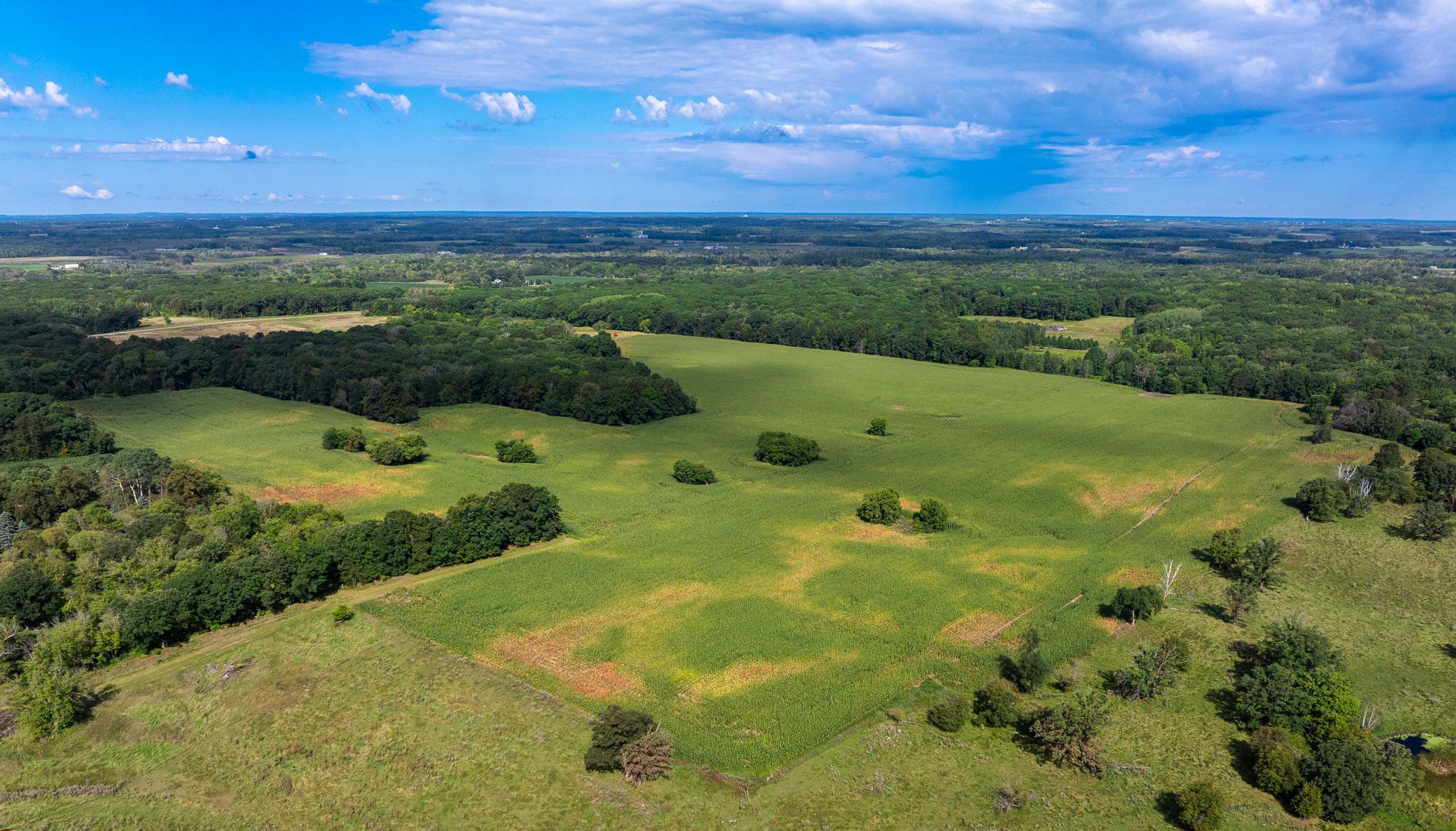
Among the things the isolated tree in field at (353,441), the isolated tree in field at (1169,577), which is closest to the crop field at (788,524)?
the isolated tree in field at (1169,577)

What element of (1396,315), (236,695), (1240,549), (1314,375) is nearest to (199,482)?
(236,695)

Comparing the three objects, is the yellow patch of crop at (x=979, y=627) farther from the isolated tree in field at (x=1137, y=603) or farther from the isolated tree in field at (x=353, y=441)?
the isolated tree in field at (x=353, y=441)

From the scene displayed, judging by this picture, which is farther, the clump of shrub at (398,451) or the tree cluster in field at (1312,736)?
the clump of shrub at (398,451)

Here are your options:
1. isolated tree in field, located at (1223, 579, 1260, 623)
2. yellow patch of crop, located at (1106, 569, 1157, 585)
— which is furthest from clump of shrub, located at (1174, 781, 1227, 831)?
yellow patch of crop, located at (1106, 569, 1157, 585)

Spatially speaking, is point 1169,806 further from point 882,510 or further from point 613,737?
point 882,510

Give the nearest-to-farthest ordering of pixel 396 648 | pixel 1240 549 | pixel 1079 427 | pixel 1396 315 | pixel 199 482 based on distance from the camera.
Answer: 1. pixel 396 648
2. pixel 1240 549
3. pixel 199 482
4. pixel 1079 427
5. pixel 1396 315

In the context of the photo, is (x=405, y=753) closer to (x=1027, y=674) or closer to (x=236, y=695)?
(x=236, y=695)
